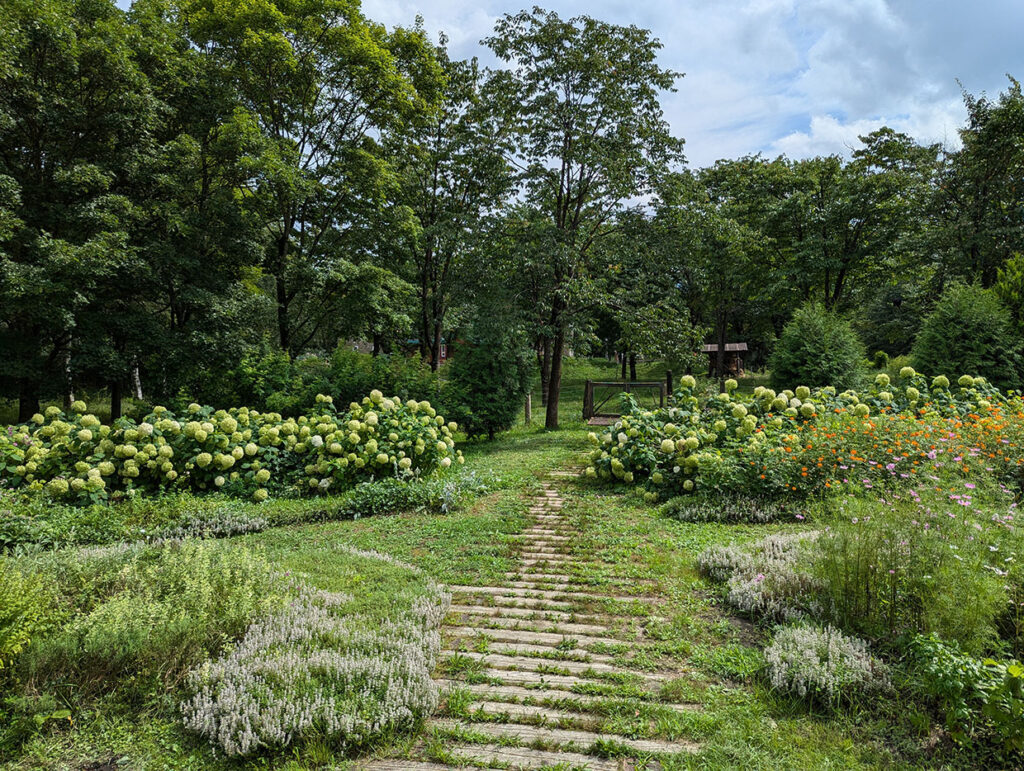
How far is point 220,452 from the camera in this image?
6441mm

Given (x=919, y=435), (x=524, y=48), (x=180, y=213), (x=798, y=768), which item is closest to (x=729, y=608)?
(x=798, y=768)

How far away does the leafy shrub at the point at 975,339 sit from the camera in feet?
32.8

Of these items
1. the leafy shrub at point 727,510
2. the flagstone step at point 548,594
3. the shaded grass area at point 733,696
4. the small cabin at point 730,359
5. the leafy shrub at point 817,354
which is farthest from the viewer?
the small cabin at point 730,359

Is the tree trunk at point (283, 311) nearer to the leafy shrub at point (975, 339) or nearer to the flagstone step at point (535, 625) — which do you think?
the flagstone step at point (535, 625)

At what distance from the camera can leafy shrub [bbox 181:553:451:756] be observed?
232cm

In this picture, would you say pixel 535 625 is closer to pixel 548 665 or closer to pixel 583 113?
pixel 548 665

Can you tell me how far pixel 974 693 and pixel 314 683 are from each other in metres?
3.05

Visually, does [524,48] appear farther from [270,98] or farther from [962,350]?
[962,350]

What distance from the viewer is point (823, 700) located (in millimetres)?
2543

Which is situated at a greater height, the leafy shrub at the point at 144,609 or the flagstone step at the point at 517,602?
the leafy shrub at the point at 144,609

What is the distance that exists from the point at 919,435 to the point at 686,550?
298cm

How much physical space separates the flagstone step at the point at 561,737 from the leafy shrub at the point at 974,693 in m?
1.13

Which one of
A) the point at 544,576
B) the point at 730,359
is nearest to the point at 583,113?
the point at 544,576

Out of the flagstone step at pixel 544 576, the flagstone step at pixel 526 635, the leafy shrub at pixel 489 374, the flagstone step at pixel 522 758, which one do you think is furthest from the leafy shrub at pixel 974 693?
the leafy shrub at pixel 489 374
